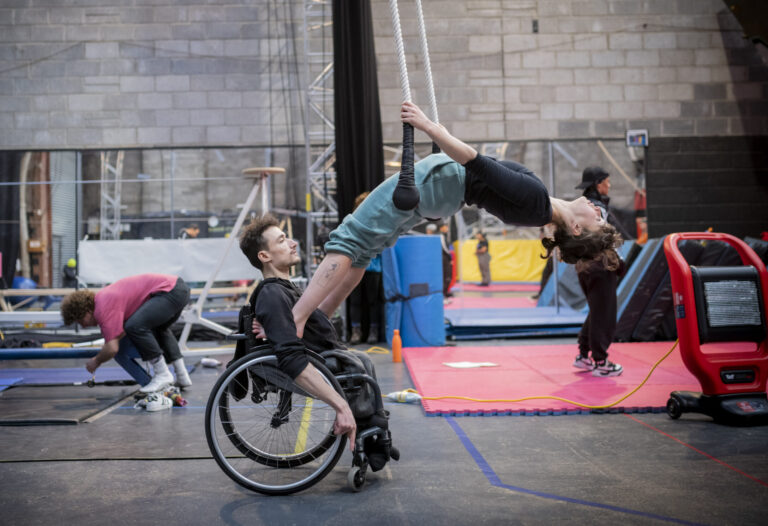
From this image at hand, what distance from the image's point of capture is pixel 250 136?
9.40 meters

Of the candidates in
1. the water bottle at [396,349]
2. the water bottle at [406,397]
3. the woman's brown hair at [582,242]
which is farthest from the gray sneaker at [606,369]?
the woman's brown hair at [582,242]

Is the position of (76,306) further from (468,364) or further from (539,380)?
(539,380)

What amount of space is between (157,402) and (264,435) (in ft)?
4.77

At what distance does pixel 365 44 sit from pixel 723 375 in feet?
15.9

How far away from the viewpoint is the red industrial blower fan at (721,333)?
3.35 m

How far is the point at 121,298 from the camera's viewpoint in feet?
13.8

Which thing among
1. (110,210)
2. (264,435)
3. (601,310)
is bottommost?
(264,435)

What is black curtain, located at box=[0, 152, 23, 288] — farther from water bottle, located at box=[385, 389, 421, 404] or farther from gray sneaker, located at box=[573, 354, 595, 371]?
gray sneaker, located at box=[573, 354, 595, 371]

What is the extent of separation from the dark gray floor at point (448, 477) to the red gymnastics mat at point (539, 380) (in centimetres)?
15

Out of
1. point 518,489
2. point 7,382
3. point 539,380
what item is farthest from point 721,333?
point 7,382

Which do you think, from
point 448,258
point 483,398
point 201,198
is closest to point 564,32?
point 448,258

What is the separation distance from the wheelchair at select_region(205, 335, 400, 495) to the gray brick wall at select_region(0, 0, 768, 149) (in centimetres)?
700

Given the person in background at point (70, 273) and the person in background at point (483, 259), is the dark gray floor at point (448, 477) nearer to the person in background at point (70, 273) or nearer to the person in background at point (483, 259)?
the person in background at point (70, 273)

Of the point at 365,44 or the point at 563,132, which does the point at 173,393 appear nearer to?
the point at 365,44
